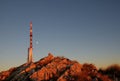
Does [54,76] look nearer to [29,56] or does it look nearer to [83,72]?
[83,72]

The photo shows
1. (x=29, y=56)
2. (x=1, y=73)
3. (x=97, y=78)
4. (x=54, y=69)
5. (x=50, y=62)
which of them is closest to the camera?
(x=97, y=78)

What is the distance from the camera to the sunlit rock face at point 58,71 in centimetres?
8197

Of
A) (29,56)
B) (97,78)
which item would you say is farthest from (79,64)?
(29,56)

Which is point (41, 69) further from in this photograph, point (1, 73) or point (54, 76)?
point (1, 73)

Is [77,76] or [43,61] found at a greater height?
[43,61]

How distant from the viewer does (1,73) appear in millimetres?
106438

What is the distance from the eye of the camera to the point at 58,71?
87250 mm

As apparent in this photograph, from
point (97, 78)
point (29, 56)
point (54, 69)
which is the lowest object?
point (97, 78)

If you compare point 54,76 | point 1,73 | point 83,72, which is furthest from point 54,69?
A: point 1,73

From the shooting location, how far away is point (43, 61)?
322 ft

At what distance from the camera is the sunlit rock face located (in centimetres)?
8197

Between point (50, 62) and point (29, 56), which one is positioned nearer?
point (50, 62)

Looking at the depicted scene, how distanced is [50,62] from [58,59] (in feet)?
9.35

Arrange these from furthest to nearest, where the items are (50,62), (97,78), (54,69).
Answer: (50,62) → (54,69) → (97,78)
